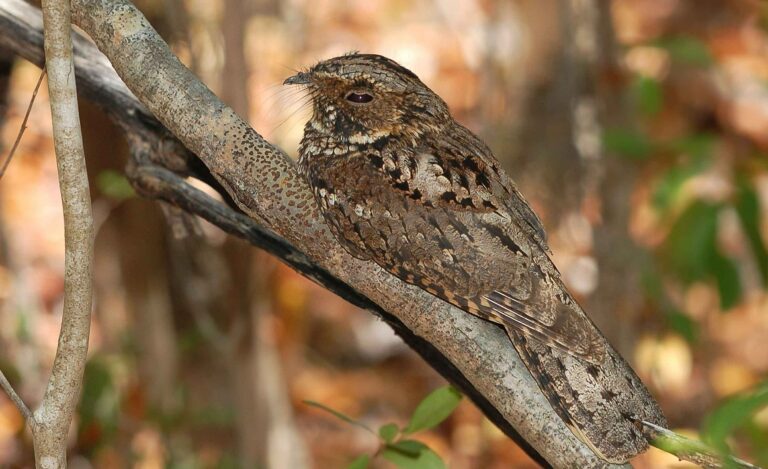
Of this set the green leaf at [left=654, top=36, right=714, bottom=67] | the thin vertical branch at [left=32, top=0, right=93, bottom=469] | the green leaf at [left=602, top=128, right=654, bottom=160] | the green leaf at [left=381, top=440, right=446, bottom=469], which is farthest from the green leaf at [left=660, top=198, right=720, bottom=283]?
the thin vertical branch at [left=32, top=0, right=93, bottom=469]

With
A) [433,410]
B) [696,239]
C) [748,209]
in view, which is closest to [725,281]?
[696,239]

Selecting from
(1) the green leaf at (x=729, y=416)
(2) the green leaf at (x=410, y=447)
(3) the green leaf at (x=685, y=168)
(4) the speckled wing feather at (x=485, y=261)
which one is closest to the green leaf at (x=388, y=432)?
(2) the green leaf at (x=410, y=447)

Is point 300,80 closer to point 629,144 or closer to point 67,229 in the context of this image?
point 67,229

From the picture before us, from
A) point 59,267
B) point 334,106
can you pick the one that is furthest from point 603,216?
point 59,267

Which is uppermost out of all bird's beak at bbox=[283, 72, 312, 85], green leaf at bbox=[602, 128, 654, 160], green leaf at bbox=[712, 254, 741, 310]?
green leaf at bbox=[602, 128, 654, 160]

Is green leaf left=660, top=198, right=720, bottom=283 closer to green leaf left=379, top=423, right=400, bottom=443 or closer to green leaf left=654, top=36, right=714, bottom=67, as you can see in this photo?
green leaf left=654, top=36, right=714, bottom=67

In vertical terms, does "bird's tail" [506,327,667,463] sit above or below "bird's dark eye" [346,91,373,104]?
below
